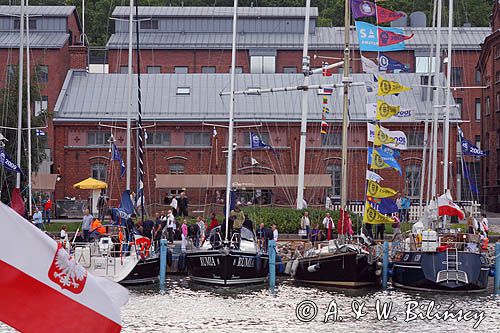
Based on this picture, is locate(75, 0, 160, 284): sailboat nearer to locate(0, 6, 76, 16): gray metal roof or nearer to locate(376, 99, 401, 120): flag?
locate(376, 99, 401, 120): flag

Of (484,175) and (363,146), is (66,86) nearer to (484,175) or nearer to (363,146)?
(363,146)

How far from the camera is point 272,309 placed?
26.0 meters

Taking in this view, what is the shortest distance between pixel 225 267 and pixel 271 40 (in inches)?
2025

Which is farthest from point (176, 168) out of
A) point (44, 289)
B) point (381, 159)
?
point (44, 289)

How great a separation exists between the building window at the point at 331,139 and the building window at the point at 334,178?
4.61 feet

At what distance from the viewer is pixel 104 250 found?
100 feet

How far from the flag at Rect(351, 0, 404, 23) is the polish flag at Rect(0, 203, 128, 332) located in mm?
30279

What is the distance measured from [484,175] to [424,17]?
1991cm

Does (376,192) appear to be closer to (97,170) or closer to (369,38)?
(369,38)

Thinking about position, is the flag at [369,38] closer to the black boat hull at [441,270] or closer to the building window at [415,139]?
the black boat hull at [441,270]

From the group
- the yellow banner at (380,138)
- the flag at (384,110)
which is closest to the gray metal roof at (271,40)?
the yellow banner at (380,138)

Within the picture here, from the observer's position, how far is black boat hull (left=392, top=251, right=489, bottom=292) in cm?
3019

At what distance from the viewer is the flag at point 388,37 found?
34750mm

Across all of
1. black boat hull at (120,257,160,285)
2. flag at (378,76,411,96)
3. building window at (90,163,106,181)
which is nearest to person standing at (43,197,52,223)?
building window at (90,163,106,181)
